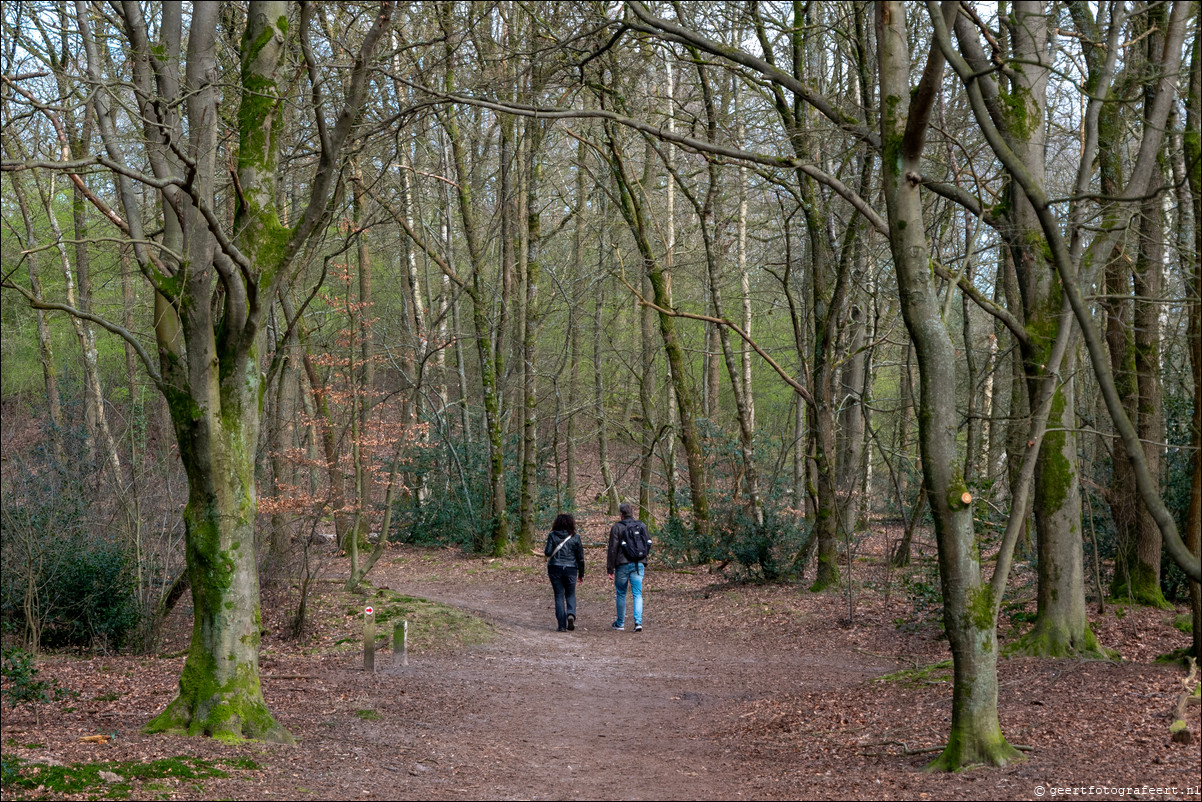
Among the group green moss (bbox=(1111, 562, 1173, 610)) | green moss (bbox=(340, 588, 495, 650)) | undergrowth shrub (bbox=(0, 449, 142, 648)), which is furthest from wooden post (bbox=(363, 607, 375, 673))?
green moss (bbox=(1111, 562, 1173, 610))

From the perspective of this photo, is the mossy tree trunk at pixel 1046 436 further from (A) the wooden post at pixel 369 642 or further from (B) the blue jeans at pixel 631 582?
(A) the wooden post at pixel 369 642

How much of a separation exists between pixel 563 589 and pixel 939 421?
326 inches

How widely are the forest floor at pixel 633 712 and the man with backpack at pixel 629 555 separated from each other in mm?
530

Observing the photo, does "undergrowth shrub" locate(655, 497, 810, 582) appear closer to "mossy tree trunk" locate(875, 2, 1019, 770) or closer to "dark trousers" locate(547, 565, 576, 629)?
"dark trousers" locate(547, 565, 576, 629)

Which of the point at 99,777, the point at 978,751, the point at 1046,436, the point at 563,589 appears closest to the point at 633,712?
the point at 978,751

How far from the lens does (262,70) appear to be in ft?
21.9

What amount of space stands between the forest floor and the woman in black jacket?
39 cm

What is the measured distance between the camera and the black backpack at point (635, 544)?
42.1 feet

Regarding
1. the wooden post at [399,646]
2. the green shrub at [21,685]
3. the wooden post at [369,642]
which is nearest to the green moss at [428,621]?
the wooden post at [399,646]

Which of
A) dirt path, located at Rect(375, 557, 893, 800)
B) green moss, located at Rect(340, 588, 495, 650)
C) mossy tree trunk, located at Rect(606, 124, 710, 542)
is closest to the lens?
dirt path, located at Rect(375, 557, 893, 800)

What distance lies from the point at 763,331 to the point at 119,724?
25805 mm

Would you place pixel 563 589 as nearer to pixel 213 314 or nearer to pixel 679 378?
pixel 679 378

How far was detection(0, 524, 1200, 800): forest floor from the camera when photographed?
5492mm

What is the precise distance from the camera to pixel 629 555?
12.8 metres
